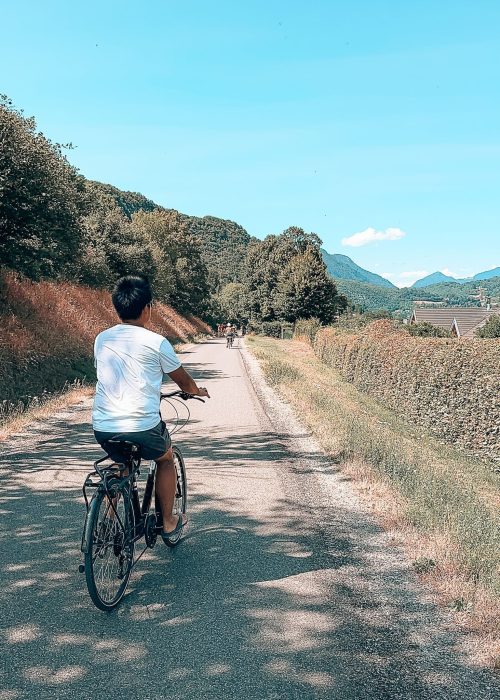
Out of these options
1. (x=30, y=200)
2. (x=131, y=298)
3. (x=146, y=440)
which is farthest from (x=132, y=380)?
(x=30, y=200)

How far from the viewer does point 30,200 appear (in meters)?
14.2

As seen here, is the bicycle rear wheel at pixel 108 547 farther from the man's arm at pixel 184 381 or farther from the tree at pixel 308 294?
the tree at pixel 308 294

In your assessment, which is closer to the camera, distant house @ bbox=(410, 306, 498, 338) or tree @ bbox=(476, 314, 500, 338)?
tree @ bbox=(476, 314, 500, 338)

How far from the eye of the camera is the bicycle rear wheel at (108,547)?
3.48 metres

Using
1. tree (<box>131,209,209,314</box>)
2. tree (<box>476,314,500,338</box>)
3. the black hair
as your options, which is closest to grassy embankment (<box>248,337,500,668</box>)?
the black hair

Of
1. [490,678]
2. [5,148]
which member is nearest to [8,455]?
[490,678]

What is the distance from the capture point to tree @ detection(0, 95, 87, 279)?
45.5 ft

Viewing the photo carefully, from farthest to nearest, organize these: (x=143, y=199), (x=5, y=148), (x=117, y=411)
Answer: (x=143, y=199) → (x=5, y=148) → (x=117, y=411)

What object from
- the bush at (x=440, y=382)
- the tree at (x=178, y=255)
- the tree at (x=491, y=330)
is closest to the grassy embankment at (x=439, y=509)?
the bush at (x=440, y=382)

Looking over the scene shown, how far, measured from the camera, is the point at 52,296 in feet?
72.0

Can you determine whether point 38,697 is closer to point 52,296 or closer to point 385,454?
point 385,454

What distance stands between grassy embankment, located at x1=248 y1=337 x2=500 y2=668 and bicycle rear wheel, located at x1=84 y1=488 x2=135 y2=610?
2.21m

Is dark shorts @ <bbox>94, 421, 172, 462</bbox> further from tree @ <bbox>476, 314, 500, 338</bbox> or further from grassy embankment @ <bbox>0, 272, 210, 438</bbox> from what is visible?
tree @ <bbox>476, 314, 500, 338</bbox>

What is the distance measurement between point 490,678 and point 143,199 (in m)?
149
